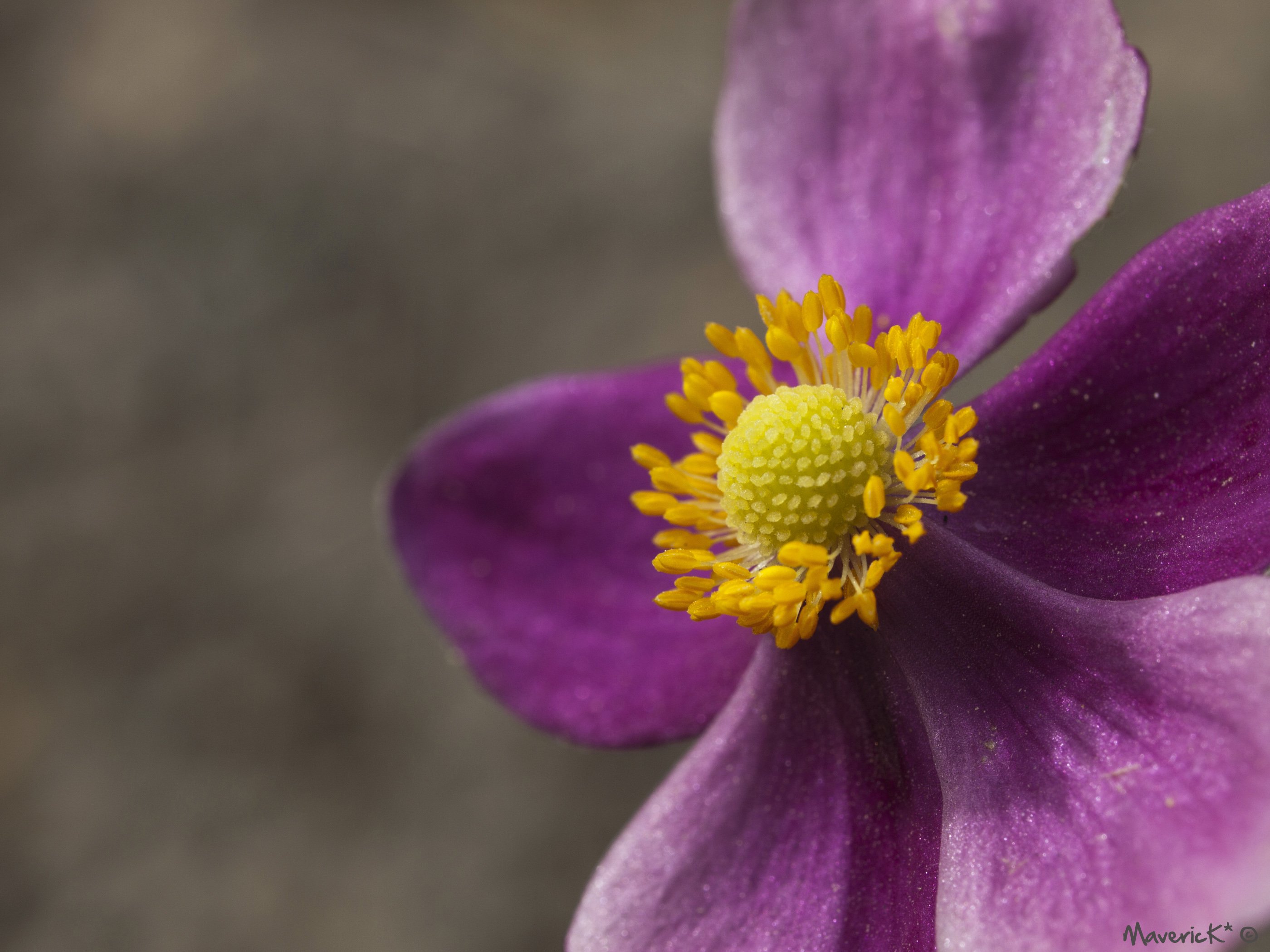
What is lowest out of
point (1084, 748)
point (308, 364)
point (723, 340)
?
point (1084, 748)

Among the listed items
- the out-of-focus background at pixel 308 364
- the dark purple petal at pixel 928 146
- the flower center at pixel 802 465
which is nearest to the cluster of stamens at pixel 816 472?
the flower center at pixel 802 465

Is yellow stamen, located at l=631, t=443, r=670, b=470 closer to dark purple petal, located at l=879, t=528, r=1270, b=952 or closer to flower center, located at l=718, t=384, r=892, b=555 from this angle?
flower center, located at l=718, t=384, r=892, b=555

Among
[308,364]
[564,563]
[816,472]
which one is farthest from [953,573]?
[308,364]

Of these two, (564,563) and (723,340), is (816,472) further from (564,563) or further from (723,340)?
(564,563)

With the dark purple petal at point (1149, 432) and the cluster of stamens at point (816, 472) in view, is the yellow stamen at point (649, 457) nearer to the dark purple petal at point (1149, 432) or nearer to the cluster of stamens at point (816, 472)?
the cluster of stamens at point (816, 472)

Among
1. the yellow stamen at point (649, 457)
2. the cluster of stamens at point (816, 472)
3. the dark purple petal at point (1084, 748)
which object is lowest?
the dark purple petal at point (1084, 748)

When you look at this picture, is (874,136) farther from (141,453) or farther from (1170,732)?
(141,453)

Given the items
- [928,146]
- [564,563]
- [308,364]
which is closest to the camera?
[928,146]

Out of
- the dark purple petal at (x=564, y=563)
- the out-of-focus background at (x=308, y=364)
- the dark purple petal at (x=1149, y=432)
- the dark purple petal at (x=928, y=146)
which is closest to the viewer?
the dark purple petal at (x=1149, y=432)
